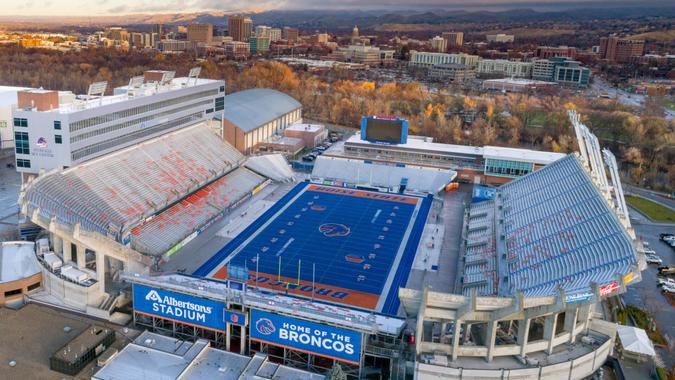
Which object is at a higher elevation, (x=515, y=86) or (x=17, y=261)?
(x=515, y=86)

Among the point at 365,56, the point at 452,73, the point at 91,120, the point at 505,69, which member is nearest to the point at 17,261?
the point at 91,120

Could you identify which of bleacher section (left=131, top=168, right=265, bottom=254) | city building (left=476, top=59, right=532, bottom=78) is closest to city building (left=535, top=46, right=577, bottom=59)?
city building (left=476, top=59, right=532, bottom=78)

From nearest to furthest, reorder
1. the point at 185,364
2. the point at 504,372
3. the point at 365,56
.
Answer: the point at 504,372 < the point at 185,364 < the point at 365,56

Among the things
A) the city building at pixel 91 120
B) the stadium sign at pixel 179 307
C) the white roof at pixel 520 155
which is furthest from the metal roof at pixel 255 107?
the stadium sign at pixel 179 307

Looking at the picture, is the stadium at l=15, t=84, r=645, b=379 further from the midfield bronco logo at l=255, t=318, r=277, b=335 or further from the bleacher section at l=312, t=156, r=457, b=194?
the bleacher section at l=312, t=156, r=457, b=194

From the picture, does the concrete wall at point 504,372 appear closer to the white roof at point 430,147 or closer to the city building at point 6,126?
the white roof at point 430,147

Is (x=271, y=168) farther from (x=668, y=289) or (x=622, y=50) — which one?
(x=622, y=50)

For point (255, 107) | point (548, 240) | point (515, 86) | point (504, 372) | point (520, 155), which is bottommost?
point (504, 372)
